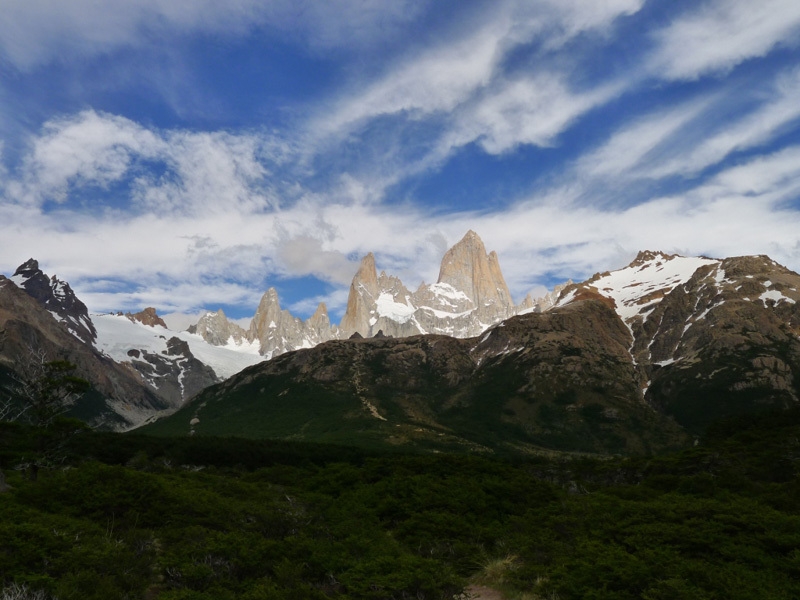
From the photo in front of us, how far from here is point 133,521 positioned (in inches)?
1361

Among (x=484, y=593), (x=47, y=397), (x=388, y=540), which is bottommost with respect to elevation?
(x=484, y=593)

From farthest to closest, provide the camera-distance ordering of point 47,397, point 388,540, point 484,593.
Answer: point 47,397 < point 388,540 < point 484,593

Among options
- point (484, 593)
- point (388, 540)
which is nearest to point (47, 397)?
point (388, 540)

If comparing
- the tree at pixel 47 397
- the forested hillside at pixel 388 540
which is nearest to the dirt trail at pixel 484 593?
the forested hillside at pixel 388 540

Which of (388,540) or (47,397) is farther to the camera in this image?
(47,397)

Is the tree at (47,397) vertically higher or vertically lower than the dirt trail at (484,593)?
higher

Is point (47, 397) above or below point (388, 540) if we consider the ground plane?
above

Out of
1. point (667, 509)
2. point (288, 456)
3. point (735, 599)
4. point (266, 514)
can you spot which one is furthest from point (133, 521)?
point (288, 456)

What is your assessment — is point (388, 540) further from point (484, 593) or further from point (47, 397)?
point (47, 397)

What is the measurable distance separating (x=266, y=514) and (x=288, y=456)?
9829 centimetres

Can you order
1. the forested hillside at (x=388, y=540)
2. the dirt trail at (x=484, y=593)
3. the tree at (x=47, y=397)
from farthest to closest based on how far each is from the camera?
the tree at (x=47, y=397), the dirt trail at (x=484, y=593), the forested hillside at (x=388, y=540)

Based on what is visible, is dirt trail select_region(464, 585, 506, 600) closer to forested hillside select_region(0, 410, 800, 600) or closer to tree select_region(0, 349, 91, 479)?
forested hillside select_region(0, 410, 800, 600)

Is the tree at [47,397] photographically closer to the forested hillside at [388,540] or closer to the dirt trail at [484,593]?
the forested hillside at [388,540]

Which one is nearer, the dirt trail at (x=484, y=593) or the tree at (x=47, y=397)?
the dirt trail at (x=484, y=593)
